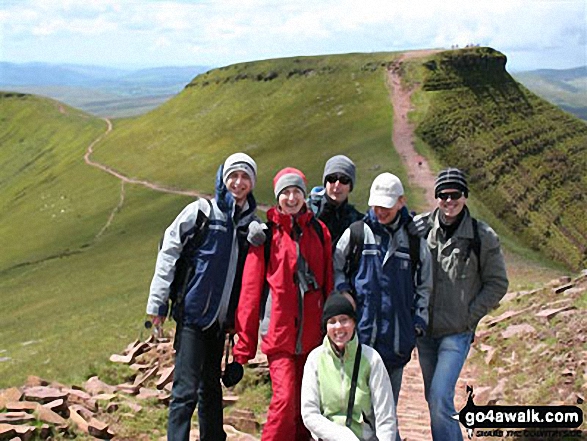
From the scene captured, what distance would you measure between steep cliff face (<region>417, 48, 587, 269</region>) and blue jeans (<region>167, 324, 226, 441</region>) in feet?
138

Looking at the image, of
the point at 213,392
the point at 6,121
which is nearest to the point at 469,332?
the point at 213,392

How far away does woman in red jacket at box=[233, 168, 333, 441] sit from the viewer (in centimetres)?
814

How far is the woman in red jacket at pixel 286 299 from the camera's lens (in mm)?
8141

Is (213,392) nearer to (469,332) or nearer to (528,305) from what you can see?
(469,332)

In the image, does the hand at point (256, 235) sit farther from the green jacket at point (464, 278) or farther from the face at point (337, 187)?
the green jacket at point (464, 278)

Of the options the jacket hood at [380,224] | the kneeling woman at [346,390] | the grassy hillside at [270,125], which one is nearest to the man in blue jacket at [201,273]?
the jacket hood at [380,224]

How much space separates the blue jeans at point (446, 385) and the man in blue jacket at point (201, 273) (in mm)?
2670

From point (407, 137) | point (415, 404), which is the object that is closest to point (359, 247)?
point (415, 404)

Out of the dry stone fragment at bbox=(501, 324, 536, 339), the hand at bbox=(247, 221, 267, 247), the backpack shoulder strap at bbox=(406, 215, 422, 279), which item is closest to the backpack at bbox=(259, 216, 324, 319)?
the hand at bbox=(247, 221, 267, 247)

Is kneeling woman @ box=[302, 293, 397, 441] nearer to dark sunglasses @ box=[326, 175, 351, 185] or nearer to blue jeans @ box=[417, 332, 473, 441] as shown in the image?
blue jeans @ box=[417, 332, 473, 441]

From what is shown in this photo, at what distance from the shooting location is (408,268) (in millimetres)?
7996

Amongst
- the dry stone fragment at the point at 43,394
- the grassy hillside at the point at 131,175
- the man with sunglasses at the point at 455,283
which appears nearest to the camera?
the man with sunglasses at the point at 455,283

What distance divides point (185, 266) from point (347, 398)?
2.71m

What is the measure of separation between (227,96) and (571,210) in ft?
197
